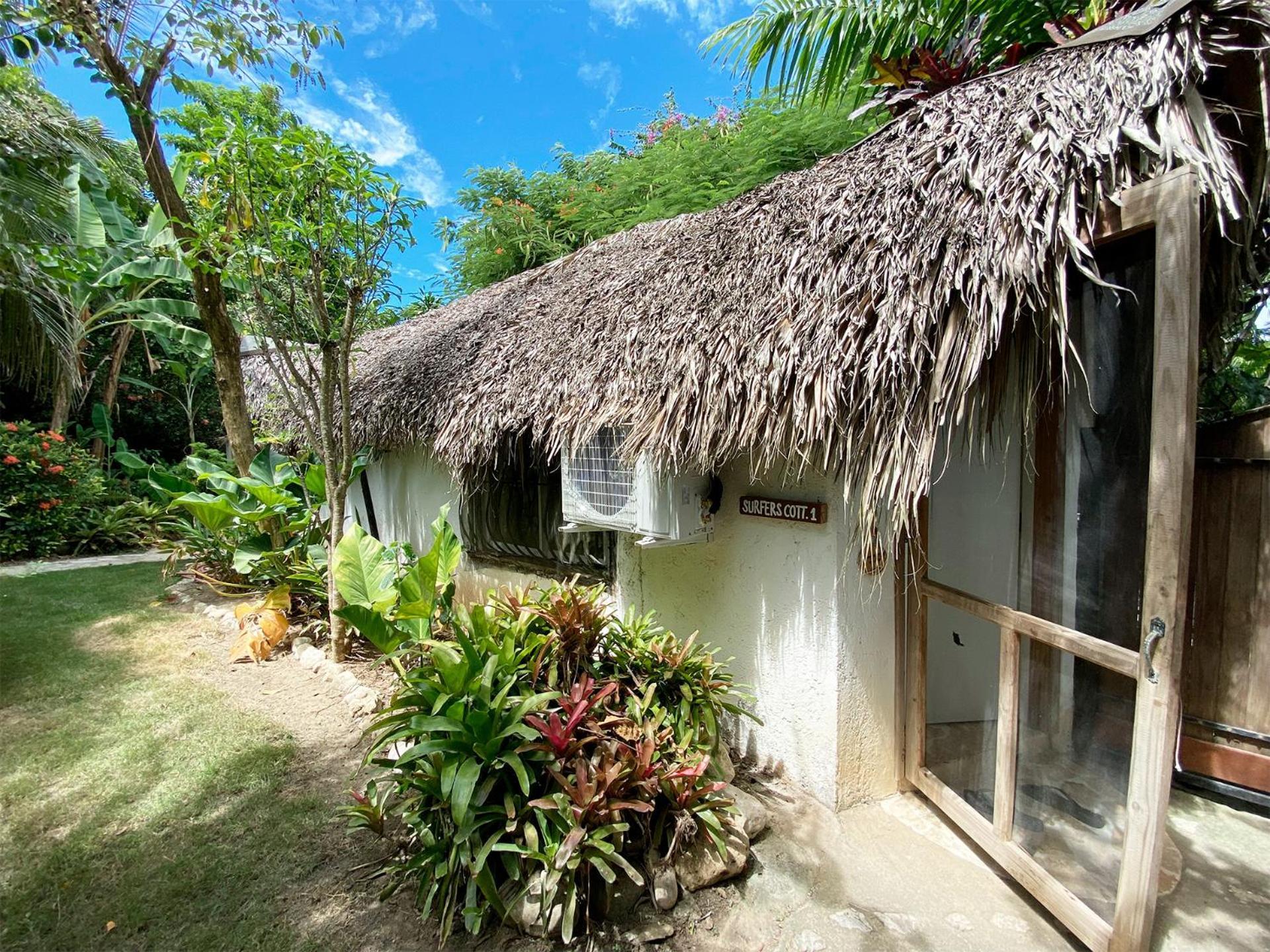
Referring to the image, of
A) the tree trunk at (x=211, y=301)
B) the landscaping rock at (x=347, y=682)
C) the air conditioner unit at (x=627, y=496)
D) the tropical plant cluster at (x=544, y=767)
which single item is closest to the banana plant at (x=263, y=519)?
the tree trunk at (x=211, y=301)

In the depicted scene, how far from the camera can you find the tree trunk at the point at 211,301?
504 cm

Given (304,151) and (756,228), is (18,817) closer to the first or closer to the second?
(304,151)

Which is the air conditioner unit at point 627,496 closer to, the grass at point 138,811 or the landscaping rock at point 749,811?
the landscaping rock at point 749,811

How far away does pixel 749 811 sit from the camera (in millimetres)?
2770

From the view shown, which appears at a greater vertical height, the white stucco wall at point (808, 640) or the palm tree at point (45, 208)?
the palm tree at point (45, 208)

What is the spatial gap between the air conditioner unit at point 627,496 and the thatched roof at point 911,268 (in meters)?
0.13

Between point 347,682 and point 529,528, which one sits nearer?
point 347,682

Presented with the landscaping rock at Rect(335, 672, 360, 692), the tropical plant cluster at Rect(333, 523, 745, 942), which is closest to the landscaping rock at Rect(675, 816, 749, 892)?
the tropical plant cluster at Rect(333, 523, 745, 942)

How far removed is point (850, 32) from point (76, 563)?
11156mm

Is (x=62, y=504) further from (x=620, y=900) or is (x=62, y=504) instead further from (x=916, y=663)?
(x=916, y=663)

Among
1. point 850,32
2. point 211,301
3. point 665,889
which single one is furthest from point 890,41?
point 211,301

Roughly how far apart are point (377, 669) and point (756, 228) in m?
4.38

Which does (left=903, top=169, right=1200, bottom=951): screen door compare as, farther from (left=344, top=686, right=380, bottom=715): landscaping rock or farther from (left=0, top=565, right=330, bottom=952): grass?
(left=344, top=686, right=380, bottom=715): landscaping rock

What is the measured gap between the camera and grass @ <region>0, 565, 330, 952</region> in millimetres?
2281
